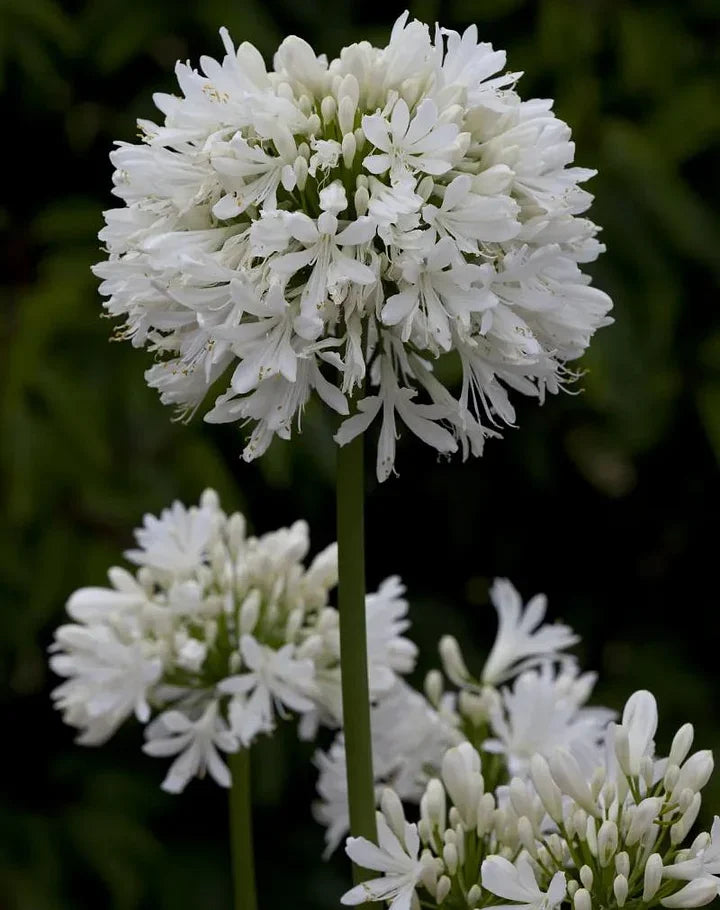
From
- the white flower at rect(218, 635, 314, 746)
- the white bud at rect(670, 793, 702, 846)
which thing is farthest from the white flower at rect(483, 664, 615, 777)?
the white bud at rect(670, 793, 702, 846)

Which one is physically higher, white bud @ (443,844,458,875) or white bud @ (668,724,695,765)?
white bud @ (443,844,458,875)

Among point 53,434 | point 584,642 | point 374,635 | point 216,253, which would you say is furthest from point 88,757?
point 216,253

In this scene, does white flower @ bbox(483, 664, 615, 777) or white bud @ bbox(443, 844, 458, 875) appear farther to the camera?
white flower @ bbox(483, 664, 615, 777)

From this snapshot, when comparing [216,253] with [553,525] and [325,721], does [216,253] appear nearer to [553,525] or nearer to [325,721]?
[325,721]

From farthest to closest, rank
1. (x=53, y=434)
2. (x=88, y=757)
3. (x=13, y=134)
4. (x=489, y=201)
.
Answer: (x=13, y=134) < (x=88, y=757) < (x=53, y=434) < (x=489, y=201)

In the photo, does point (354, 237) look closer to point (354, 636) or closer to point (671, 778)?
point (354, 636)

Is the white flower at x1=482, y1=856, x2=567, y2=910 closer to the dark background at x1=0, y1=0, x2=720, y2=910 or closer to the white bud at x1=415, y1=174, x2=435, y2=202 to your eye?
the white bud at x1=415, y1=174, x2=435, y2=202

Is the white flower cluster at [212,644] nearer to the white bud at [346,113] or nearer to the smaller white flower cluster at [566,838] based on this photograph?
the smaller white flower cluster at [566,838]
